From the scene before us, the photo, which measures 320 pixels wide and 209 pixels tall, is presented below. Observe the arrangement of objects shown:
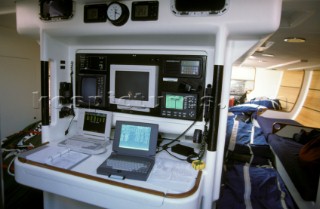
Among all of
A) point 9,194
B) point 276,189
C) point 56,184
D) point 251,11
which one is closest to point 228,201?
point 276,189

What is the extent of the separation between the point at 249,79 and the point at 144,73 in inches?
235

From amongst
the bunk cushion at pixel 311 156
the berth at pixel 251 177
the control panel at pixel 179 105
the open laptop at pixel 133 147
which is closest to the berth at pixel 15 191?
the open laptop at pixel 133 147

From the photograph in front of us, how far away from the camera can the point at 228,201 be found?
194cm

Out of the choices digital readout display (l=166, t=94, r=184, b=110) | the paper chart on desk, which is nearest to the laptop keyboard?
the paper chart on desk

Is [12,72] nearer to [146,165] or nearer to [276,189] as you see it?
[146,165]

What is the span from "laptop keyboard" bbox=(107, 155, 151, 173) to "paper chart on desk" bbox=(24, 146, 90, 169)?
23cm

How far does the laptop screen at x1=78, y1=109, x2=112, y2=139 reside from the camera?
153 centimetres

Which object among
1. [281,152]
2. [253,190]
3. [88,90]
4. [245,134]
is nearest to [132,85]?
[88,90]

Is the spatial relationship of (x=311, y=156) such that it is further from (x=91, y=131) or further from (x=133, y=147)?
(x=91, y=131)

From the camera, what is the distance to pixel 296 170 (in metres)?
2.07

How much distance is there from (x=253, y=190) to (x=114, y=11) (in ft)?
6.91

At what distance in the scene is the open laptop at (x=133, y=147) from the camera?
3.86ft

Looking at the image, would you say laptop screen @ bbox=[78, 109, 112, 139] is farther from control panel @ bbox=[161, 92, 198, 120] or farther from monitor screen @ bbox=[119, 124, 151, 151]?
control panel @ bbox=[161, 92, 198, 120]

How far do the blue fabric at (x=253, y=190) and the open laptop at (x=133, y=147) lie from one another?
1094 millimetres
